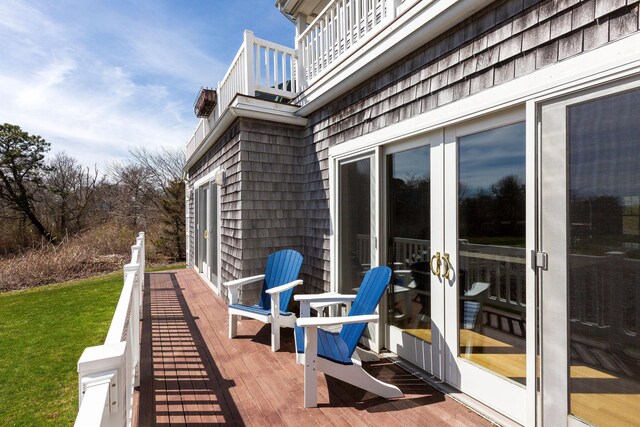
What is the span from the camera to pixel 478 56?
230 cm

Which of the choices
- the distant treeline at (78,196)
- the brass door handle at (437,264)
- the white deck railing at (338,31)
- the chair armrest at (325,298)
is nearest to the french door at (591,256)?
the brass door handle at (437,264)

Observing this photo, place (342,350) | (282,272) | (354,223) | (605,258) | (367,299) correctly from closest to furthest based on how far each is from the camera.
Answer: (605,258)
(342,350)
(367,299)
(354,223)
(282,272)

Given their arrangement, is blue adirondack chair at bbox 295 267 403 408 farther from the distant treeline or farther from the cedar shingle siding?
the distant treeline

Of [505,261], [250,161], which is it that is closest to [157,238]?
[250,161]

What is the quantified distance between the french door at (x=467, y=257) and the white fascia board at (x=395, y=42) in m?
0.77

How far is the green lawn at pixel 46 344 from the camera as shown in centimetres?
264

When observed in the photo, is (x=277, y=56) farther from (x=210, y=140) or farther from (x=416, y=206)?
(x=416, y=206)

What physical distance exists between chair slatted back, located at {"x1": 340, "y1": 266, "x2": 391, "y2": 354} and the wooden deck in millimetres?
386

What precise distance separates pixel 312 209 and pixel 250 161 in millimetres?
1056

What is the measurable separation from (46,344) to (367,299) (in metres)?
4.01

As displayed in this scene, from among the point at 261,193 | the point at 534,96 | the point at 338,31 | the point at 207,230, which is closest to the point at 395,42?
the point at 338,31

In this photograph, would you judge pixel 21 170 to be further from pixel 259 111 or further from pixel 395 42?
pixel 395 42

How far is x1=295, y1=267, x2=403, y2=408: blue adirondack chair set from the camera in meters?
2.29

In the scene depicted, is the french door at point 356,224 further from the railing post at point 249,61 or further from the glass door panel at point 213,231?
the glass door panel at point 213,231
